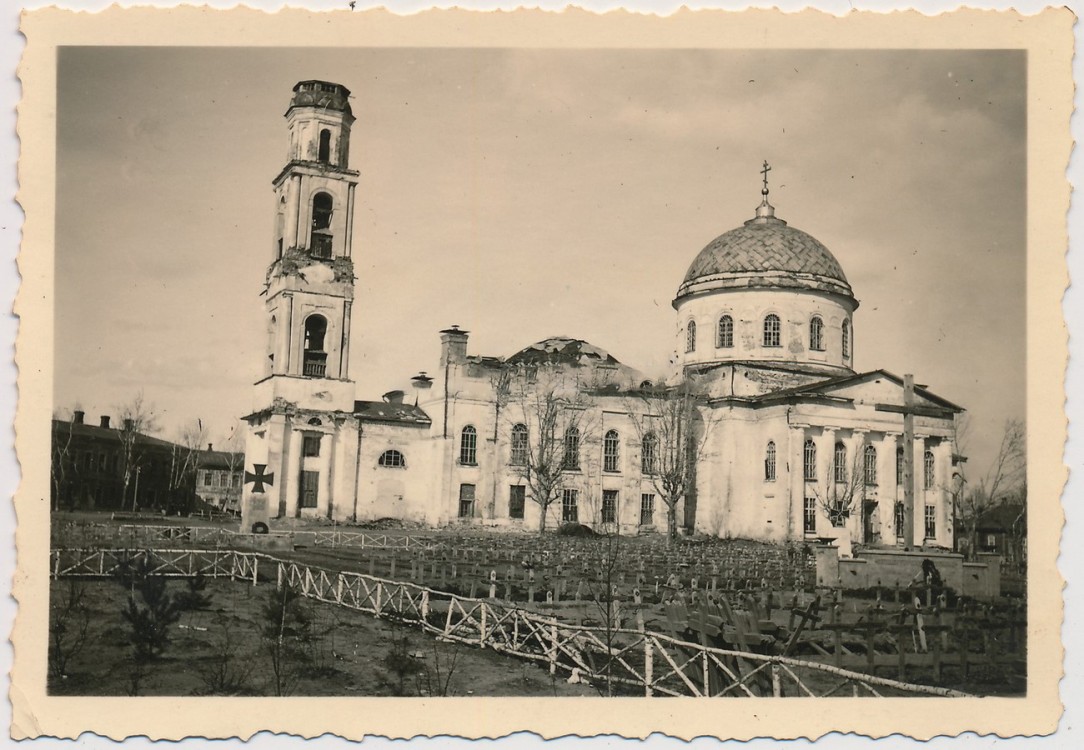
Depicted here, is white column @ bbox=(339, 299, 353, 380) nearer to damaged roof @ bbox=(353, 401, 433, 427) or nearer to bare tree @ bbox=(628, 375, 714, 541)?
damaged roof @ bbox=(353, 401, 433, 427)

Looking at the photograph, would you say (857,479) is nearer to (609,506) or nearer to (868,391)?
(868,391)

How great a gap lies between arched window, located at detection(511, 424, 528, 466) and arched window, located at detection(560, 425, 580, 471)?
0.98 meters

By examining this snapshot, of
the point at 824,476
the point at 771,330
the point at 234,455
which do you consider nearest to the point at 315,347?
the point at 234,455

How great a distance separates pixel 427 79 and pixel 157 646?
690 centimetres

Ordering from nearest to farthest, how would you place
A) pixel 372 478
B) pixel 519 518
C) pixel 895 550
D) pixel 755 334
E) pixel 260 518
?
pixel 895 550 → pixel 260 518 → pixel 519 518 → pixel 372 478 → pixel 755 334

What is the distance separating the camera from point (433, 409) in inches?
1028

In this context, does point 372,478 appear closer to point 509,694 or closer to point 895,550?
point 895,550

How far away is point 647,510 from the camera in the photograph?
2328cm

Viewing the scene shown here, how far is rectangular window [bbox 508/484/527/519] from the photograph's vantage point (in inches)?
858

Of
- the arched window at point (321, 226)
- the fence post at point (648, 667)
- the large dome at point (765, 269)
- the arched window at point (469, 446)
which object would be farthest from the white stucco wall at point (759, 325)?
the fence post at point (648, 667)

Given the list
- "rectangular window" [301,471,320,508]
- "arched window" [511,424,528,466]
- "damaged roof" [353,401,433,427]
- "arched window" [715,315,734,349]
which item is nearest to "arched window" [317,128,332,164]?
"damaged roof" [353,401,433,427]

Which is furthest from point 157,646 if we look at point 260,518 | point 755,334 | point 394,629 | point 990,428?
point 755,334

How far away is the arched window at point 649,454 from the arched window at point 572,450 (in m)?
2.12

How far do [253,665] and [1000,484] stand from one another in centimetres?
925
